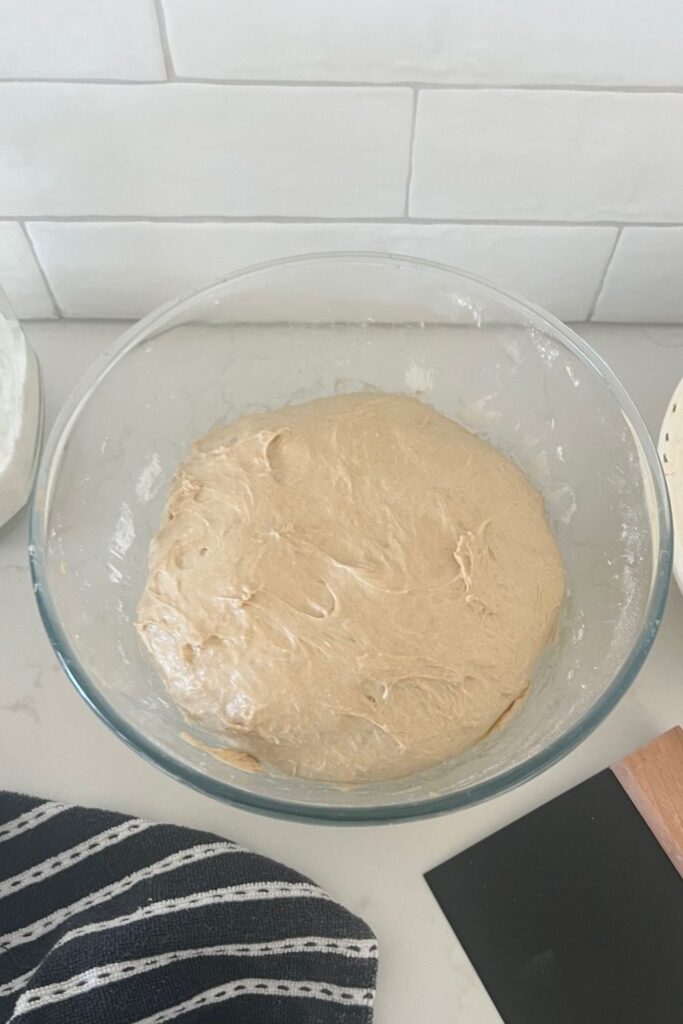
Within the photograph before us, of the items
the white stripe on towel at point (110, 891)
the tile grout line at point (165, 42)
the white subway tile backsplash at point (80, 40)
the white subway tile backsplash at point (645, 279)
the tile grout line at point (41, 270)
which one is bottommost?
the white stripe on towel at point (110, 891)

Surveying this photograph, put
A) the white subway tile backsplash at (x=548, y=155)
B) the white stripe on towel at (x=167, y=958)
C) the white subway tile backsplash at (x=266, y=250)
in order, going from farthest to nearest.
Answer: the white subway tile backsplash at (x=266, y=250) → the white subway tile backsplash at (x=548, y=155) → the white stripe on towel at (x=167, y=958)

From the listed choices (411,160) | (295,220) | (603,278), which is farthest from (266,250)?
(603,278)

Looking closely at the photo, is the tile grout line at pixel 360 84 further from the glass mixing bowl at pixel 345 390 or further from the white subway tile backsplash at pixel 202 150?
the glass mixing bowl at pixel 345 390

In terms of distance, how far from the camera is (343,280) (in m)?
0.75

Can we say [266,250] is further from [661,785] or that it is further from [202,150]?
[661,785]

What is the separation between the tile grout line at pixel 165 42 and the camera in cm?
61

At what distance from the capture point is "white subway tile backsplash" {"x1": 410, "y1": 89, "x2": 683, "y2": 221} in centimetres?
67

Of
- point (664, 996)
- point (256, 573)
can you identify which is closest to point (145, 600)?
point (256, 573)

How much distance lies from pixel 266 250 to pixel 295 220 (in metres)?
0.04

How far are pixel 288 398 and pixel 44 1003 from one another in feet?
1.58

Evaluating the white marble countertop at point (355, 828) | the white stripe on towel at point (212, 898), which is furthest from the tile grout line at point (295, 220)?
the white stripe on towel at point (212, 898)

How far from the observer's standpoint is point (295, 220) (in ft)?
2.53

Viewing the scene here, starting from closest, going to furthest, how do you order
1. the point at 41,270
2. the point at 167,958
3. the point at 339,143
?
the point at 167,958, the point at 339,143, the point at 41,270

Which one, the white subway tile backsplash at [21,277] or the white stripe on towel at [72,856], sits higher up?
the white subway tile backsplash at [21,277]
